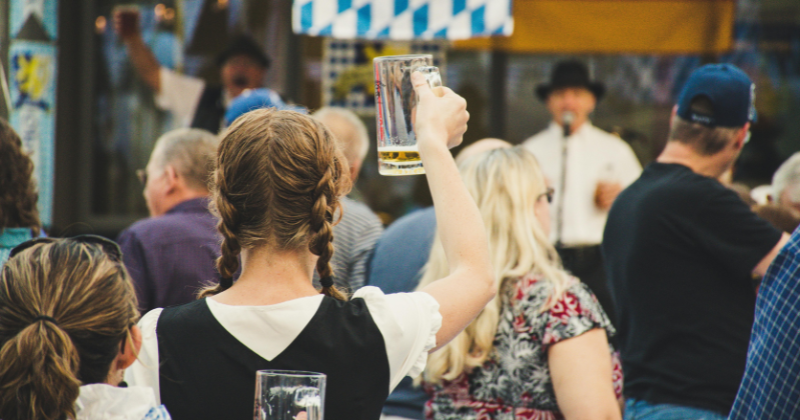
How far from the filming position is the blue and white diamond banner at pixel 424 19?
5.06m

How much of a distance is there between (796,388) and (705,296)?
45.9 inches

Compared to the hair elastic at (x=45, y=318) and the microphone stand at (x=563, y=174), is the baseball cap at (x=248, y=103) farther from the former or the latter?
the hair elastic at (x=45, y=318)

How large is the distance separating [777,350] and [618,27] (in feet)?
18.6

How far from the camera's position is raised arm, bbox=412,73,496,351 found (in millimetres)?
1570

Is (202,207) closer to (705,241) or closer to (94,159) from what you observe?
(705,241)

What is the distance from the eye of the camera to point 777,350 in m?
1.60

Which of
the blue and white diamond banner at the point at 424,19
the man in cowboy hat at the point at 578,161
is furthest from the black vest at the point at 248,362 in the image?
the man in cowboy hat at the point at 578,161

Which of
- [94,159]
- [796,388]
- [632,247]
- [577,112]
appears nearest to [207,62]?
[94,159]

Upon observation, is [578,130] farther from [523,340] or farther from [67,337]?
[67,337]

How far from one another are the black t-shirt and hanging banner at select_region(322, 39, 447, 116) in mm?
3926

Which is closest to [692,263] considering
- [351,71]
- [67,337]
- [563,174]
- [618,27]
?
[67,337]

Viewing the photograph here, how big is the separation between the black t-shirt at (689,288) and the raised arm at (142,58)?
4252 millimetres

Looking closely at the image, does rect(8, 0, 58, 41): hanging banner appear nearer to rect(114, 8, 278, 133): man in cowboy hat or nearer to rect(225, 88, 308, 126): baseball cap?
rect(114, 8, 278, 133): man in cowboy hat

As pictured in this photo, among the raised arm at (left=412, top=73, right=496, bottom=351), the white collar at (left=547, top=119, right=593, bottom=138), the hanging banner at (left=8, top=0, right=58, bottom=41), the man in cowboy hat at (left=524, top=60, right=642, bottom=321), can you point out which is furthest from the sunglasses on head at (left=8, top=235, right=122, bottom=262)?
the white collar at (left=547, top=119, right=593, bottom=138)
